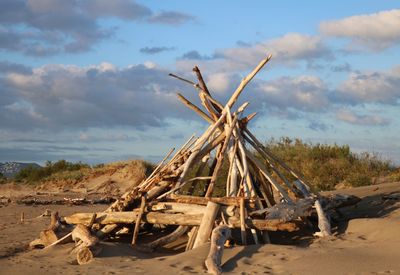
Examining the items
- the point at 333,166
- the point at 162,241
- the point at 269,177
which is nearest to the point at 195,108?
the point at 269,177

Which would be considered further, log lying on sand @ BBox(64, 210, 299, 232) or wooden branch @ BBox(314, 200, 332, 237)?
wooden branch @ BBox(314, 200, 332, 237)

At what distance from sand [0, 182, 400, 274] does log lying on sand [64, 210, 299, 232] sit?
31 centimetres

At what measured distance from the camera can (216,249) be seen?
750 centimetres

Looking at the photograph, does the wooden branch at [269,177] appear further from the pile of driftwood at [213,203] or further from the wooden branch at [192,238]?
the wooden branch at [192,238]

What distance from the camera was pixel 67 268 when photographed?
7746 mm

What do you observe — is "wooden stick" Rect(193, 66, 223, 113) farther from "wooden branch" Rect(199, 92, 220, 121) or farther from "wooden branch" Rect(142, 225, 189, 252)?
"wooden branch" Rect(142, 225, 189, 252)

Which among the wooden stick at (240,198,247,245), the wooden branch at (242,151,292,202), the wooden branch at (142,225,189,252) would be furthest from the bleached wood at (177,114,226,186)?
the wooden stick at (240,198,247,245)

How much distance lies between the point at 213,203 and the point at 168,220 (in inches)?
29.2

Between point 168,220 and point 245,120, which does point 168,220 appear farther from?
point 245,120

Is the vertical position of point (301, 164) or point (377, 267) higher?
point (301, 164)

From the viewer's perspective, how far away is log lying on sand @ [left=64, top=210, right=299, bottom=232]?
27.6 feet

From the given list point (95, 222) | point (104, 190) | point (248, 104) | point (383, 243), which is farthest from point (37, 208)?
point (383, 243)

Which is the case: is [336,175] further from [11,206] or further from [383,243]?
[383,243]

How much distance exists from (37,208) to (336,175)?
868cm
